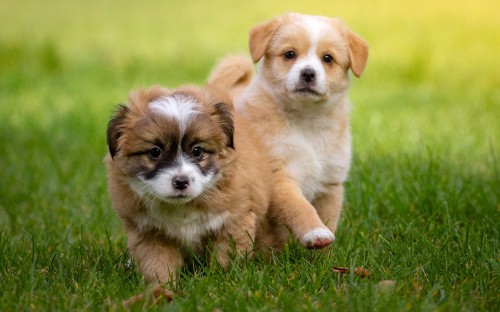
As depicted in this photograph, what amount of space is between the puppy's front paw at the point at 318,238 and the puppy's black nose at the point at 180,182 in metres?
0.74

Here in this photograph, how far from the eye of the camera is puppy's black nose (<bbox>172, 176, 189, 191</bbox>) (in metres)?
3.42

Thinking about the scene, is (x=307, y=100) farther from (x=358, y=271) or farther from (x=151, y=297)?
(x=151, y=297)

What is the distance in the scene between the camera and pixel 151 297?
325cm

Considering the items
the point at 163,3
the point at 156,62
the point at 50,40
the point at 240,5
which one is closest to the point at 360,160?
the point at 156,62

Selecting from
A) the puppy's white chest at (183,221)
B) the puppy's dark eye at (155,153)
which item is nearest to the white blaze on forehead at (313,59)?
the puppy's white chest at (183,221)

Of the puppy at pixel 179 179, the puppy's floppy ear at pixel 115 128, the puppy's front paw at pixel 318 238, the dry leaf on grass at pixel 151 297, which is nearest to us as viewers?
the dry leaf on grass at pixel 151 297

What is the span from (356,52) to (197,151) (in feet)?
4.52

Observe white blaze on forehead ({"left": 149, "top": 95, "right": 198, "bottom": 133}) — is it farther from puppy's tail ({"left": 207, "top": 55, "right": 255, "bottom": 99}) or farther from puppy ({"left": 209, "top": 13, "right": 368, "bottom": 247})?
puppy's tail ({"left": 207, "top": 55, "right": 255, "bottom": 99})

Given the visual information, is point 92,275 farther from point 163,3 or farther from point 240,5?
point 163,3

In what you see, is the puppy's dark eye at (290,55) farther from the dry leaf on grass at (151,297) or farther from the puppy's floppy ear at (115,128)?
the dry leaf on grass at (151,297)

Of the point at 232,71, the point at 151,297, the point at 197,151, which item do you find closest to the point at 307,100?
the point at 232,71

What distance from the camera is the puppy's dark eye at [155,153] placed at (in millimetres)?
3520

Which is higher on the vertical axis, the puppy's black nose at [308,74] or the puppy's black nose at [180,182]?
the puppy's black nose at [308,74]

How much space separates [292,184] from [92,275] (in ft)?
3.84
